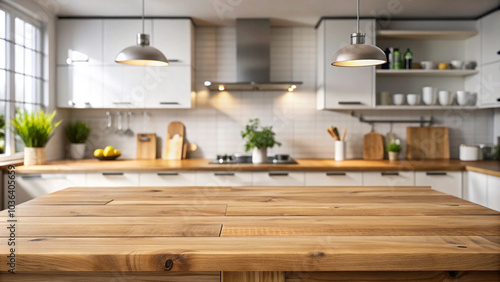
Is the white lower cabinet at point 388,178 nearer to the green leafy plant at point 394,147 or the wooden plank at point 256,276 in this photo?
the green leafy plant at point 394,147

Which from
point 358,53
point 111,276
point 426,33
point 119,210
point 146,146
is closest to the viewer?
point 111,276

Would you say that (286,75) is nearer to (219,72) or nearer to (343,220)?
(219,72)

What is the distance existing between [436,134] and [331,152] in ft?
3.78

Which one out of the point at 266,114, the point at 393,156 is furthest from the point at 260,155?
the point at 393,156

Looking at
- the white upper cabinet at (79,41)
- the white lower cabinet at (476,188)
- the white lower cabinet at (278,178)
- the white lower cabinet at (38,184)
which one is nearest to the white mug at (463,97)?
the white lower cabinet at (476,188)

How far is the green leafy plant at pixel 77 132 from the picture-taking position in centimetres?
433

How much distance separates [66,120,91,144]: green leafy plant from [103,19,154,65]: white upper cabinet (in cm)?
79

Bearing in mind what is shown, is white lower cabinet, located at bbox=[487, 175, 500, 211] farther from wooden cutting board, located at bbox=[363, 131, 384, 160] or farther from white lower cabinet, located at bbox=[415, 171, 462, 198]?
wooden cutting board, located at bbox=[363, 131, 384, 160]

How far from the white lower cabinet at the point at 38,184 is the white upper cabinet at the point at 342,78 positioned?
2.59 m

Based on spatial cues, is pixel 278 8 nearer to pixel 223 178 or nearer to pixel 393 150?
pixel 223 178

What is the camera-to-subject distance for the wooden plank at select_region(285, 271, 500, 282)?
1224 millimetres

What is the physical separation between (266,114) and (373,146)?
123 cm

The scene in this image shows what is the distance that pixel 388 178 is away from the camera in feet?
12.1

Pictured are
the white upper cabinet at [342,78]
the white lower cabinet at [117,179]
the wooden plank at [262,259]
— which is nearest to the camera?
the wooden plank at [262,259]
